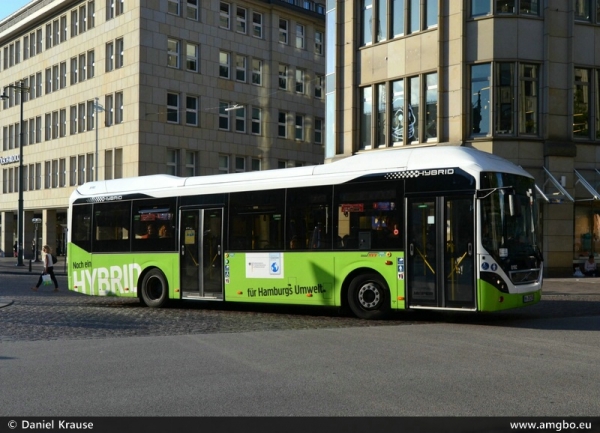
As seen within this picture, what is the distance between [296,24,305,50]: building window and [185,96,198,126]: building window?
1112 centimetres

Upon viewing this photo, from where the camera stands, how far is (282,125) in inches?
2260

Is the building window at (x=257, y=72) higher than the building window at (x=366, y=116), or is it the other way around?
the building window at (x=257, y=72)

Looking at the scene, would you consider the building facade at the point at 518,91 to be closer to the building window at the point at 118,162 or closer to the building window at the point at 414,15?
the building window at the point at 414,15

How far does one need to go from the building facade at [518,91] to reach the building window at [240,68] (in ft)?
77.5

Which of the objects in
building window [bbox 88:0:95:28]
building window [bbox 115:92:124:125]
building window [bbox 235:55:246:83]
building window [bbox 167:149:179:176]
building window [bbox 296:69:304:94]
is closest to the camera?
building window [bbox 115:92:124:125]

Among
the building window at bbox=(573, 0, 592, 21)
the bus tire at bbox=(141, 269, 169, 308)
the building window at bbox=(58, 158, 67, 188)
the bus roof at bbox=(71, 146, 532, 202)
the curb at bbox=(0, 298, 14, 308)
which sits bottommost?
the curb at bbox=(0, 298, 14, 308)

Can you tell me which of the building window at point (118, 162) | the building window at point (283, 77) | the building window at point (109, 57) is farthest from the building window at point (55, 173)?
the building window at point (283, 77)

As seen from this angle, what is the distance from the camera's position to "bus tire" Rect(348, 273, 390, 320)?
51.2 feet

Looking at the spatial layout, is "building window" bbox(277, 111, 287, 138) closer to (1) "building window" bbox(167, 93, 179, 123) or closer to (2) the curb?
(1) "building window" bbox(167, 93, 179, 123)

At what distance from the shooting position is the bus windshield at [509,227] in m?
14.1

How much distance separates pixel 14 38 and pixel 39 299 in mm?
46808

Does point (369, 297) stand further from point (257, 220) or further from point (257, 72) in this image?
point (257, 72)

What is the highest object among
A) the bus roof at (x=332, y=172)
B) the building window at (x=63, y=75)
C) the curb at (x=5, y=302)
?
the building window at (x=63, y=75)

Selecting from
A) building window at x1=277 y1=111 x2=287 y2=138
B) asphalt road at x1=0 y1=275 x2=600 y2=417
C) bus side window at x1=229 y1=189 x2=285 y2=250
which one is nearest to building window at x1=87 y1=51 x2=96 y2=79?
building window at x1=277 y1=111 x2=287 y2=138
